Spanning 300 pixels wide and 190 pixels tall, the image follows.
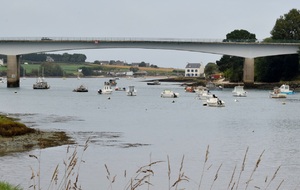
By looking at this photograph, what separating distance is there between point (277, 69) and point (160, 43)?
3544 centimetres

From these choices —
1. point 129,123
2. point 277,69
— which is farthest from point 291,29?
point 129,123

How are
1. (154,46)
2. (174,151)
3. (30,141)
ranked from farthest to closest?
(154,46) < (30,141) < (174,151)

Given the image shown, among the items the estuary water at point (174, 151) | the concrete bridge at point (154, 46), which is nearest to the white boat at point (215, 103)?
the estuary water at point (174, 151)

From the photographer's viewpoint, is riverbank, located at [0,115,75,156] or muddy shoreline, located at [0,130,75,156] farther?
riverbank, located at [0,115,75,156]

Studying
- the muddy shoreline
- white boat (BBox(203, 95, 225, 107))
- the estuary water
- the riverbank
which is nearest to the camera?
the estuary water

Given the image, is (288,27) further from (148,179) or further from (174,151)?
(148,179)

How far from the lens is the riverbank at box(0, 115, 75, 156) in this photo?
36.9 metres

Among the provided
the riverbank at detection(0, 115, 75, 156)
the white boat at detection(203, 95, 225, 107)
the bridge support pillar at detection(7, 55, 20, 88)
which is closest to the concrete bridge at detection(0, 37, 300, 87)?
the bridge support pillar at detection(7, 55, 20, 88)

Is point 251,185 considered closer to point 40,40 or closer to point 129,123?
point 129,123

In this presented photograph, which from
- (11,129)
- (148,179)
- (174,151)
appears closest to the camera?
(148,179)

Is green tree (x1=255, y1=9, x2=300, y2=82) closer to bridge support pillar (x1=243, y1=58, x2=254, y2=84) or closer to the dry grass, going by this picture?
bridge support pillar (x1=243, y1=58, x2=254, y2=84)

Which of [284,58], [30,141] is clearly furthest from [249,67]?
[30,141]

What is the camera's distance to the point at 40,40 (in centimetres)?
13538

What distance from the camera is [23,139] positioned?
4044 cm
